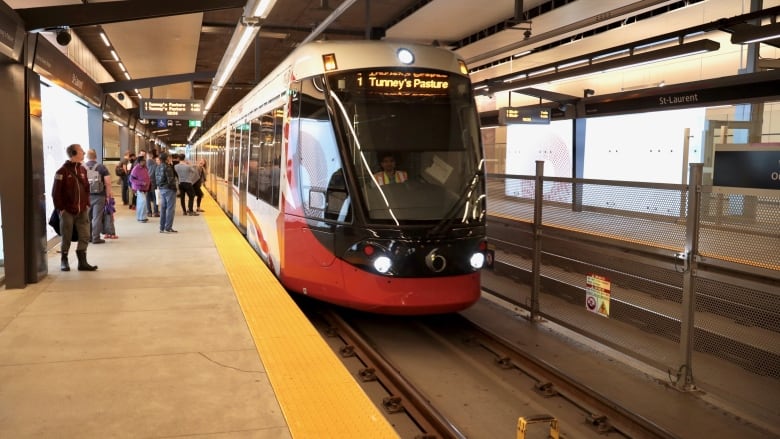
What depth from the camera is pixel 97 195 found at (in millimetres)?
10883

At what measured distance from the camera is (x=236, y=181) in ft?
46.1

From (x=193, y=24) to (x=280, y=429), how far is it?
13.6 meters

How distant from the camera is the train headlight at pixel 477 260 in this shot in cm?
682

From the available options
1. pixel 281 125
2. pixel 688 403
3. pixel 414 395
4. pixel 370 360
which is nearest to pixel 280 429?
pixel 414 395

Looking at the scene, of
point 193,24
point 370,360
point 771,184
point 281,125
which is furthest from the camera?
point 193,24

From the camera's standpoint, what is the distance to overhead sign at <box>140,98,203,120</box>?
71.6ft

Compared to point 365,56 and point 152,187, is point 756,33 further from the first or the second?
point 152,187

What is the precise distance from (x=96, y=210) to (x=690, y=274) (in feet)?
30.5

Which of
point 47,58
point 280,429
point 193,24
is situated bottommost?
point 280,429

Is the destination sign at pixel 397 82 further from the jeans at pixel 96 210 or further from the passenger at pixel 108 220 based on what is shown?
the passenger at pixel 108 220

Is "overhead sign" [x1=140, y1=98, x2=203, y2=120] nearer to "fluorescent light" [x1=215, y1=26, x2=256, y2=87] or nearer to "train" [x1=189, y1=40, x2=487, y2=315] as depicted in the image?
"fluorescent light" [x1=215, y1=26, x2=256, y2=87]

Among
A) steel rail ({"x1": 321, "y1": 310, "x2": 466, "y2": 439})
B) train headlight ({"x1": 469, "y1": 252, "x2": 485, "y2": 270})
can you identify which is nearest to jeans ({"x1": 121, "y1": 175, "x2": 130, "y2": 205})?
steel rail ({"x1": 321, "y1": 310, "x2": 466, "y2": 439})

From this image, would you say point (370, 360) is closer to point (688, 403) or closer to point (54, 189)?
point (688, 403)

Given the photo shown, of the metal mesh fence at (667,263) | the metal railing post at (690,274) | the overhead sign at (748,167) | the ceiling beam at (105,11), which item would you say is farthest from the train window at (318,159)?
the overhead sign at (748,167)
